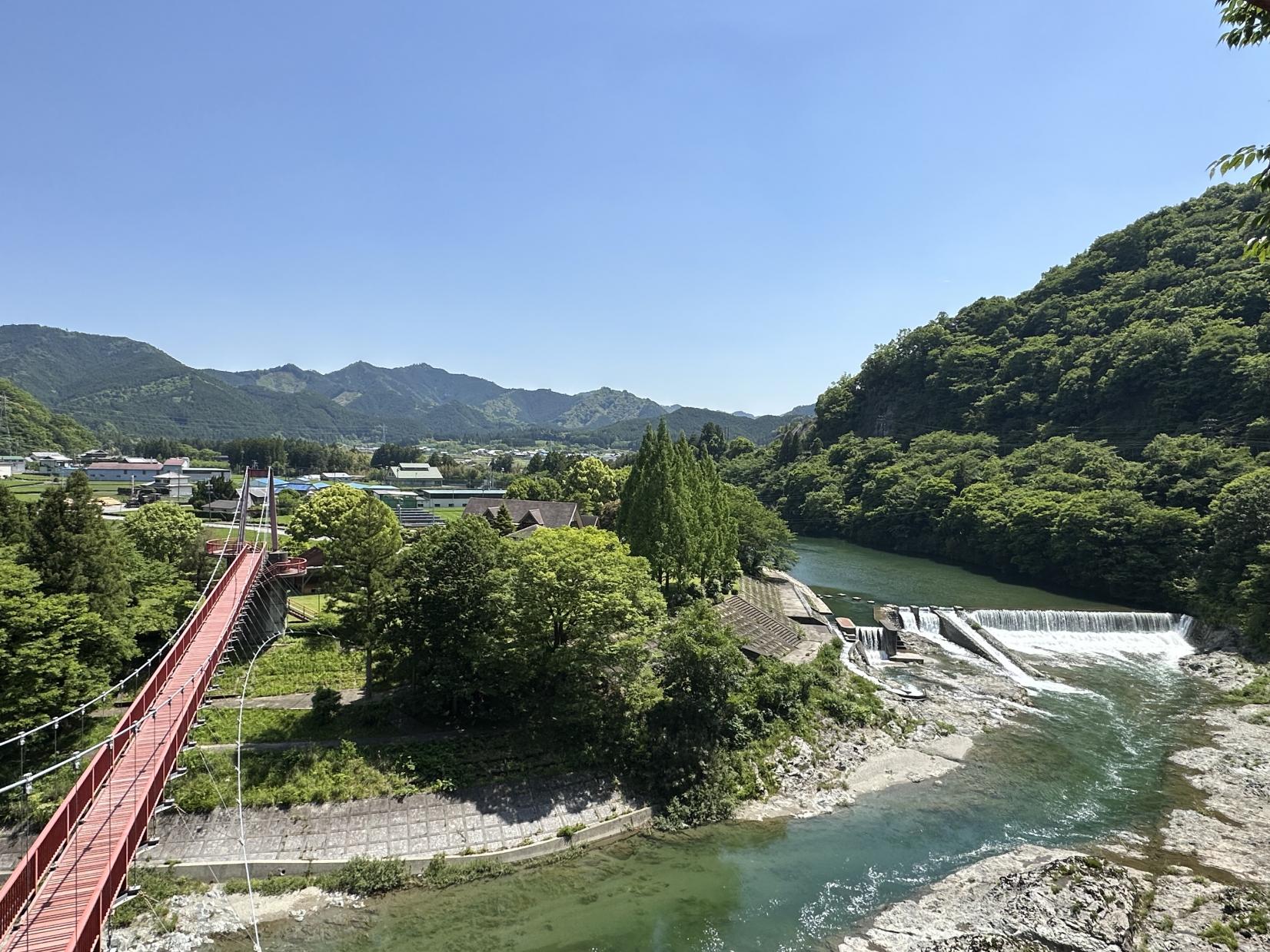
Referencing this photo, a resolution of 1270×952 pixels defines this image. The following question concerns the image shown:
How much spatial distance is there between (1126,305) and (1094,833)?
3638 inches

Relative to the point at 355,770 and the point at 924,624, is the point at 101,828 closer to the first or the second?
the point at 355,770

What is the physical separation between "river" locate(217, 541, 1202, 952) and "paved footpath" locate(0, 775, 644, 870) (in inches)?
56.9

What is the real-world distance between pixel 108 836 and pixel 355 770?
9072mm

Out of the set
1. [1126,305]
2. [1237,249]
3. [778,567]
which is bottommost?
[778,567]

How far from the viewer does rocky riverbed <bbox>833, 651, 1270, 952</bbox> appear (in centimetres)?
1508

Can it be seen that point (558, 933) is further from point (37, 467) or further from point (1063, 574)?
point (37, 467)

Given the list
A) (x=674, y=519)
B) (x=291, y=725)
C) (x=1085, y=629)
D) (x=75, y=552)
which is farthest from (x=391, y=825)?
(x=1085, y=629)

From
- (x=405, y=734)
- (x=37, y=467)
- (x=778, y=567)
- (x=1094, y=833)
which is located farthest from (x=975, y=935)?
(x=37, y=467)

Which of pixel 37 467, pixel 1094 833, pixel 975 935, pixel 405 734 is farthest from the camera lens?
pixel 37 467

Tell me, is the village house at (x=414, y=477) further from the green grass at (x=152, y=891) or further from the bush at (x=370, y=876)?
the bush at (x=370, y=876)

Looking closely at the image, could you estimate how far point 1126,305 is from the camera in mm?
88062

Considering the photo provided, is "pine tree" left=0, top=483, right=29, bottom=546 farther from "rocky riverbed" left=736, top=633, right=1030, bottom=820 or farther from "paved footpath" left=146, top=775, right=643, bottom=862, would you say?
"rocky riverbed" left=736, top=633, right=1030, bottom=820

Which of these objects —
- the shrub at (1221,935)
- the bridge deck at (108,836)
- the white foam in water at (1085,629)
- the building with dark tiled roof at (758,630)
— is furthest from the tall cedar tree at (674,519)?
the shrub at (1221,935)

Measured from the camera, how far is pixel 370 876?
55.8ft
